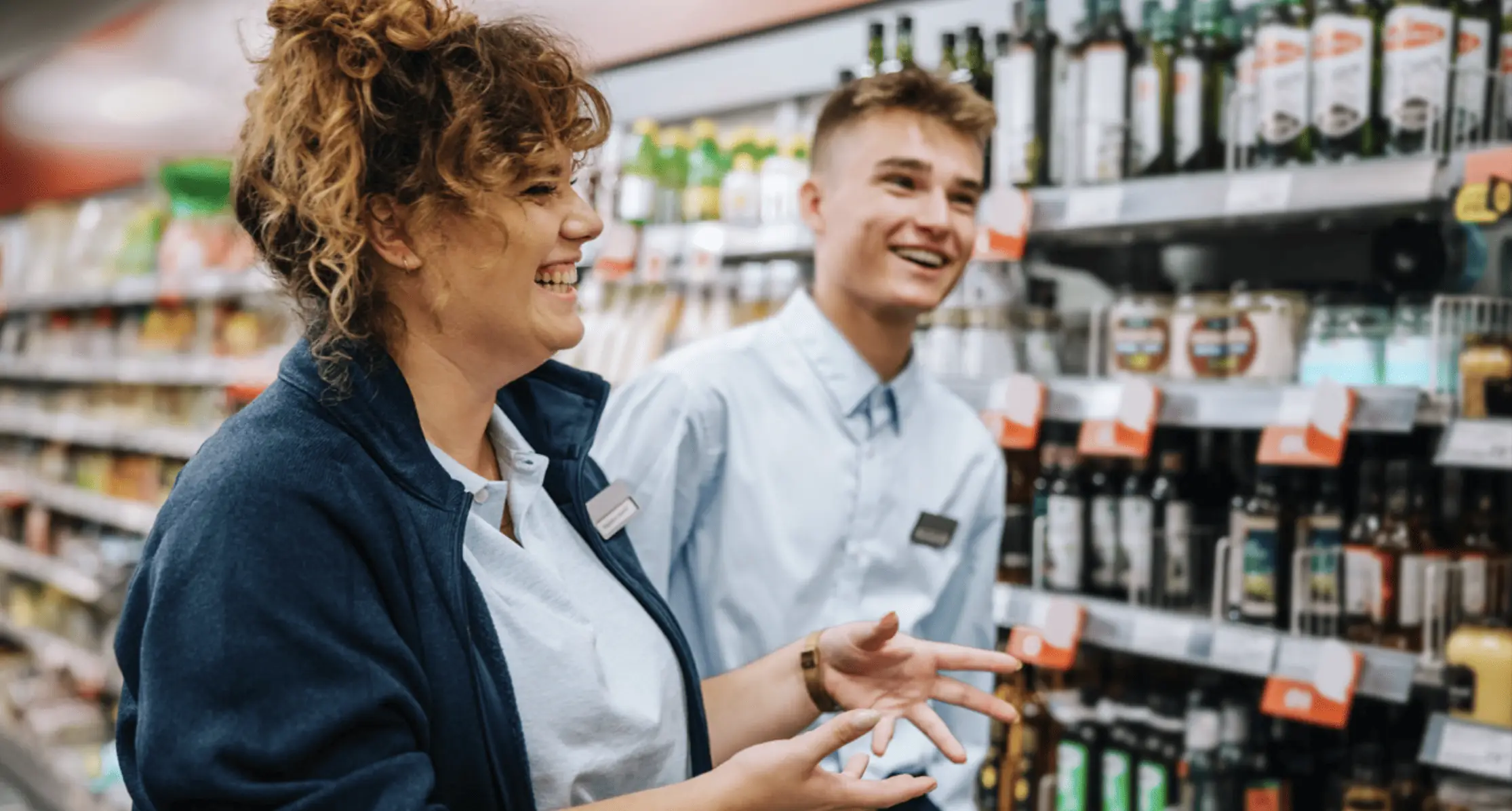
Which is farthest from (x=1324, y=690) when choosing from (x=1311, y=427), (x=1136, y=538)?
(x=1136, y=538)

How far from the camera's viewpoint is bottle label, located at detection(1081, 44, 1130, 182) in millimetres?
2529

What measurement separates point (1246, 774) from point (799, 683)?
4.81ft

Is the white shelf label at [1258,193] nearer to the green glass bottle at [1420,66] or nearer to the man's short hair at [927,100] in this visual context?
the green glass bottle at [1420,66]

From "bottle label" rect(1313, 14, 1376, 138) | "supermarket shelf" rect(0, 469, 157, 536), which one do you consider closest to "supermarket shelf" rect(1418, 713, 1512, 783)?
"bottle label" rect(1313, 14, 1376, 138)

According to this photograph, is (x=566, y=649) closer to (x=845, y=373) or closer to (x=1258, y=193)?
(x=845, y=373)

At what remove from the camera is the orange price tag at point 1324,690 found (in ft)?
6.73

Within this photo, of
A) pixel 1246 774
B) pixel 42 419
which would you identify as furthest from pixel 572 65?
pixel 42 419

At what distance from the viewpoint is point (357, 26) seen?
3.44 feet

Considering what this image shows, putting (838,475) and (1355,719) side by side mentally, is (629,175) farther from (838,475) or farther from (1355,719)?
(1355,719)

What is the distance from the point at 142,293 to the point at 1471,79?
209 inches

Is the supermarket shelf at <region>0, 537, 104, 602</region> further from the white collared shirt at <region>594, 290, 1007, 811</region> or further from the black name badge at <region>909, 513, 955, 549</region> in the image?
the black name badge at <region>909, 513, 955, 549</region>

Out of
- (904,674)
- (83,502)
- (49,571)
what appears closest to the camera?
(904,674)

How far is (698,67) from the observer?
14.3 feet

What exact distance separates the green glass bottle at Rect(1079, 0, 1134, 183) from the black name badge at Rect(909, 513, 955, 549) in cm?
91
